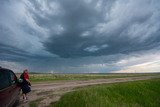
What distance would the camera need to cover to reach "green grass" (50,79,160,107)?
12.7 metres

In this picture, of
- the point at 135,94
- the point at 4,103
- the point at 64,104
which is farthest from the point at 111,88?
the point at 4,103

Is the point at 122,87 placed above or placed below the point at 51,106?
above

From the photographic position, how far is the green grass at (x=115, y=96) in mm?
12712

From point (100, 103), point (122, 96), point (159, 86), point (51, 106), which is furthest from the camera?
point (159, 86)

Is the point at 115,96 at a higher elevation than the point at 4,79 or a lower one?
lower

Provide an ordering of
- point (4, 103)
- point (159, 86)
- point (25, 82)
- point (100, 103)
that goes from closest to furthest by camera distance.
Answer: point (4, 103) → point (100, 103) → point (25, 82) → point (159, 86)

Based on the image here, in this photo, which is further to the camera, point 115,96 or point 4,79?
point 115,96

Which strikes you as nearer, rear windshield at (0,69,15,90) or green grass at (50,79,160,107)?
rear windshield at (0,69,15,90)

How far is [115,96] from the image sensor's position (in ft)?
55.8

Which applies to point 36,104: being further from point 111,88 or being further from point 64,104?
point 111,88

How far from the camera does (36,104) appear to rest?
40.6 feet

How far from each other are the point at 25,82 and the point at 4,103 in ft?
19.1

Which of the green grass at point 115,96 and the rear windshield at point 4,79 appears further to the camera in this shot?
the green grass at point 115,96

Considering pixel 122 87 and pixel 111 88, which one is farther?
pixel 122 87
